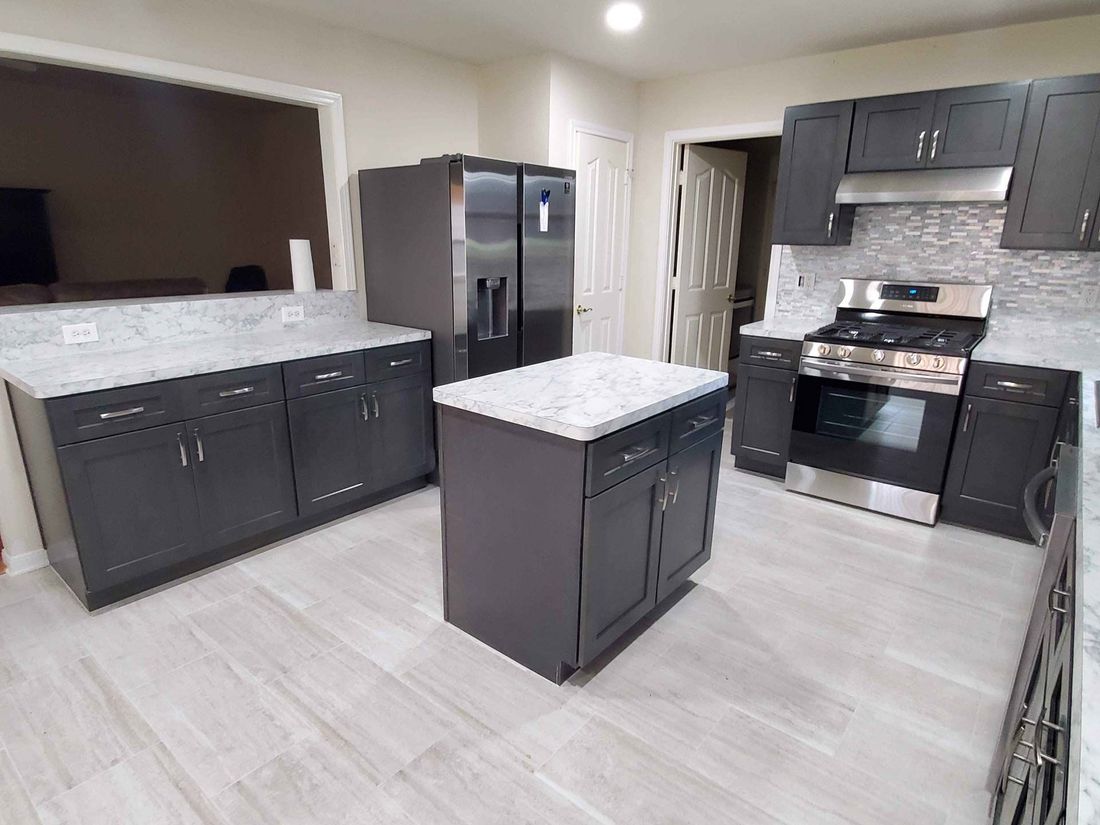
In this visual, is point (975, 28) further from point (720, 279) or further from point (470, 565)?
point (470, 565)

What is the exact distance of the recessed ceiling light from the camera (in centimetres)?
297

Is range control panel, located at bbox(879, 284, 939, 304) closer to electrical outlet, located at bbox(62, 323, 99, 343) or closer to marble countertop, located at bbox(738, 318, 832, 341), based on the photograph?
marble countertop, located at bbox(738, 318, 832, 341)

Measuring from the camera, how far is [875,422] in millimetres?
3260

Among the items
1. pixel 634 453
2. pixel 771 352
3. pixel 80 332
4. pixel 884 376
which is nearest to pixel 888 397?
pixel 884 376

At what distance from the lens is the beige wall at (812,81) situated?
3.09 metres

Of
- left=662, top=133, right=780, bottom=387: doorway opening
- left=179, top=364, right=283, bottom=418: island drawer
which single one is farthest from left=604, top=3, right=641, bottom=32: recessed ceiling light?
left=179, top=364, right=283, bottom=418: island drawer

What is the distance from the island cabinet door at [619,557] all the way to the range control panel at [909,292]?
2.34 m

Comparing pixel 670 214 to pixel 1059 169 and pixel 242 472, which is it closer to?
pixel 1059 169

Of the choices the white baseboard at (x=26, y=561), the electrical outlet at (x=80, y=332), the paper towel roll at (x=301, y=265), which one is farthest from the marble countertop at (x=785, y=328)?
the white baseboard at (x=26, y=561)

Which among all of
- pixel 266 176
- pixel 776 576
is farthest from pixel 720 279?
pixel 266 176

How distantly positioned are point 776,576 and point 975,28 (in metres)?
3.02

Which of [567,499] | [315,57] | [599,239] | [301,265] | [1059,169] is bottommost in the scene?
[567,499]

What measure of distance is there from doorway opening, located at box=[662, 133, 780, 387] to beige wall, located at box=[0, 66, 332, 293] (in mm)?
2570

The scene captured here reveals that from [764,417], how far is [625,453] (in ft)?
6.90
